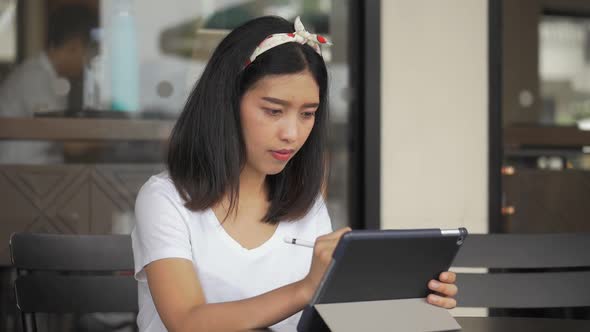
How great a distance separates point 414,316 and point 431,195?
6.51 feet

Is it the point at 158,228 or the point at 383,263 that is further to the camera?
the point at 158,228

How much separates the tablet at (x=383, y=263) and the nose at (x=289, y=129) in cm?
45

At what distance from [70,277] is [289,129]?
0.65 meters

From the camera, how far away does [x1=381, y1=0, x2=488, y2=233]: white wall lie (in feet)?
10.6

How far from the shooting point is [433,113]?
3250 millimetres

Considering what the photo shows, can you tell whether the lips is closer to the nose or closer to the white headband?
the nose

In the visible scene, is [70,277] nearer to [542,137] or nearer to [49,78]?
[49,78]

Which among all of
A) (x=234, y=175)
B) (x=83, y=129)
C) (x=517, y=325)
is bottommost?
(x=517, y=325)

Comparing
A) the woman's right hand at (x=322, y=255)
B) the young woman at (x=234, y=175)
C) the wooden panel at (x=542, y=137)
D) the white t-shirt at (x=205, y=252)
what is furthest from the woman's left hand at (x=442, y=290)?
the wooden panel at (x=542, y=137)

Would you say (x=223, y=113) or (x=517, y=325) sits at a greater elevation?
(x=223, y=113)

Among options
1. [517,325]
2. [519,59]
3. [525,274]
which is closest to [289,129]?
[517,325]

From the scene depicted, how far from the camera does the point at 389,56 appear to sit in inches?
126

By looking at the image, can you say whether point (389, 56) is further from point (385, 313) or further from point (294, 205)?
point (385, 313)

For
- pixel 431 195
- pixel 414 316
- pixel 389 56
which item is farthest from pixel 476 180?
pixel 414 316
